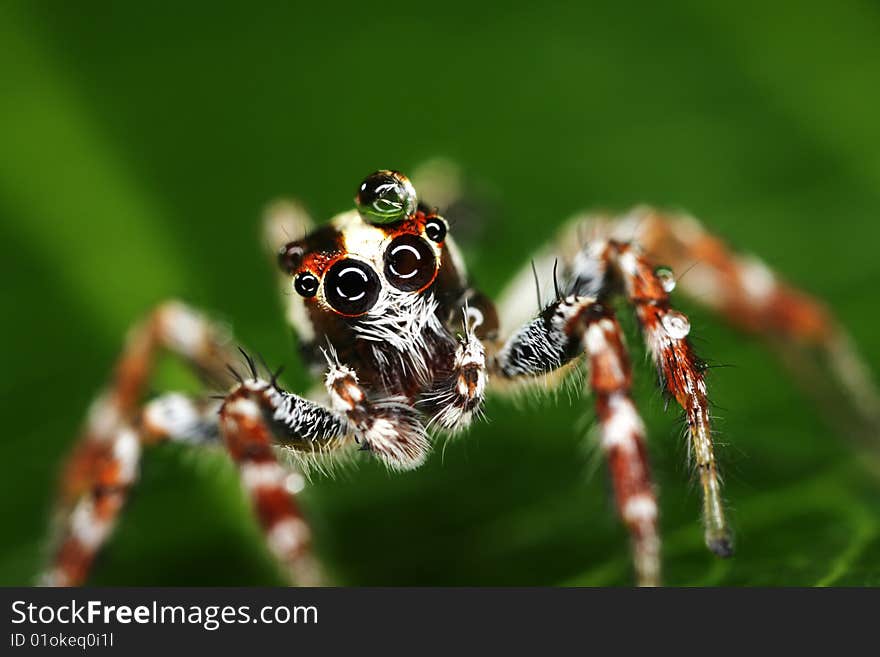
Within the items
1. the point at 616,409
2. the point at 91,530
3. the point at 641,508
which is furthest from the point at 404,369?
the point at 91,530

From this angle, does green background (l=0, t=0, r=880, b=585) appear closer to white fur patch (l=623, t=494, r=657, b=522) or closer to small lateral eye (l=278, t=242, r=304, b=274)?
white fur patch (l=623, t=494, r=657, b=522)

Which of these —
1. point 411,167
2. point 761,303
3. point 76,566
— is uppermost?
point 411,167

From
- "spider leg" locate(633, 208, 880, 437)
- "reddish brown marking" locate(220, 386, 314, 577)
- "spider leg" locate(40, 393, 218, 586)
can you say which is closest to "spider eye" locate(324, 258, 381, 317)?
"reddish brown marking" locate(220, 386, 314, 577)

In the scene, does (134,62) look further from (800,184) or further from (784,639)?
(784,639)

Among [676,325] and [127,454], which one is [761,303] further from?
[127,454]

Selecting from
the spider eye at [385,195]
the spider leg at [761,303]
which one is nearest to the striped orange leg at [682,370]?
the spider eye at [385,195]

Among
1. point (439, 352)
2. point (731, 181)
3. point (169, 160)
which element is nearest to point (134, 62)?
point (169, 160)

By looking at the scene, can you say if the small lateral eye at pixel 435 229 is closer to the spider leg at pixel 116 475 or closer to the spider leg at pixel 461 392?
the spider leg at pixel 461 392
